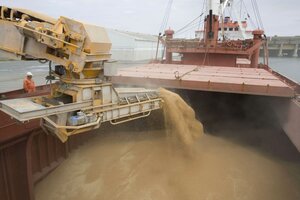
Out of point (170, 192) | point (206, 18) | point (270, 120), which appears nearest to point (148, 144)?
point (170, 192)

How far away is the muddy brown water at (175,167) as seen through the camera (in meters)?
5.37

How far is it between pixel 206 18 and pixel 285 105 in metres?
8.31

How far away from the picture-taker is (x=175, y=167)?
5.95 m

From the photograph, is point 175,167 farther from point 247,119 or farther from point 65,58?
point 247,119

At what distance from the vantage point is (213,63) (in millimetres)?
12734

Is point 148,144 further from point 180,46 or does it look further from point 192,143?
point 180,46

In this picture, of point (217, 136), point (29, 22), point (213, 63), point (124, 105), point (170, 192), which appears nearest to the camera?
point (29, 22)

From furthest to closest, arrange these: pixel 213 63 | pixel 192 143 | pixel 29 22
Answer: pixel 213 63, pixel 192 143, pixel 29 22

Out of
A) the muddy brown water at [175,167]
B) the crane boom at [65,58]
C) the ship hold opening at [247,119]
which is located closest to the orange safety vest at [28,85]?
the muddy brown water at [175,167]

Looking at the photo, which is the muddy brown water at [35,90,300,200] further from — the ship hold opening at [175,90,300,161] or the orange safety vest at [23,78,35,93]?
the orange safety vest at [23,78,35,93]

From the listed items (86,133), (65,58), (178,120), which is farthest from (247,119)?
(65,58)

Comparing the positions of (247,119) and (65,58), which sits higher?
(65,58)

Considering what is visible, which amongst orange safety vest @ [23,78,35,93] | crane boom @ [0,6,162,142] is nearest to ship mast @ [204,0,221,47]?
orange safety vest @ [23,78,35,93]

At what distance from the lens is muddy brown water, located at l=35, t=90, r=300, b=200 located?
5.37 m
